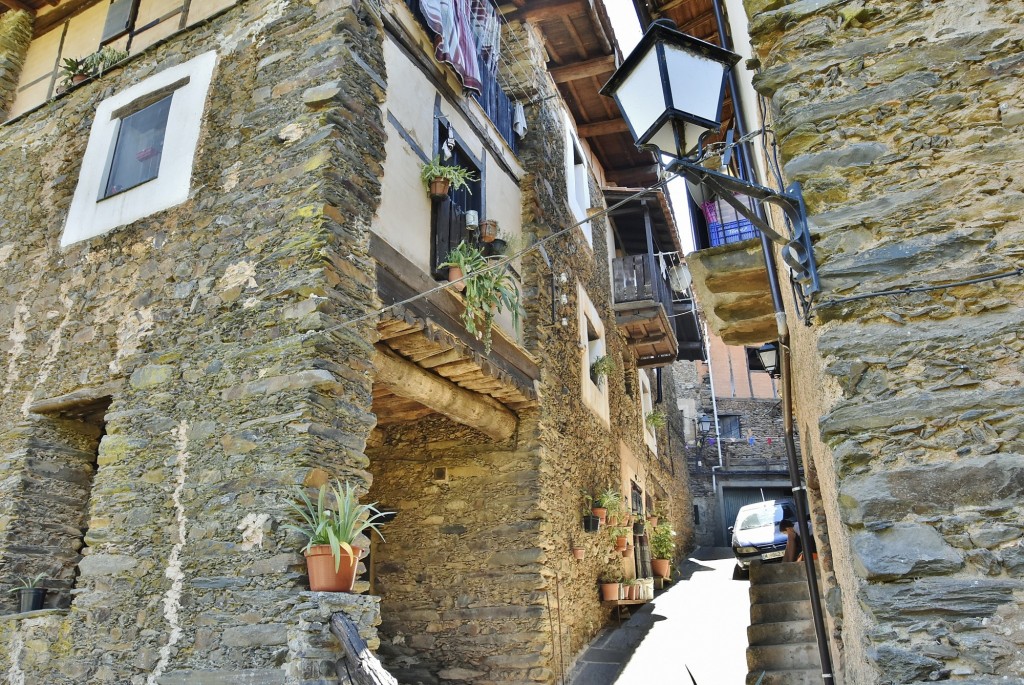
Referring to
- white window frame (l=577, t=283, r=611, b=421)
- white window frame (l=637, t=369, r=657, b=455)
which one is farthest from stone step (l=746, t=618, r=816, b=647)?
white window frame (l=637, t=369, r=657, b=455)

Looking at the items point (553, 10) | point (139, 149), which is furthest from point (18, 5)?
point (553, 10)

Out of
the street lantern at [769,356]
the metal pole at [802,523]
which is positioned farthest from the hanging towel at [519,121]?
the metal pole at [802,523]

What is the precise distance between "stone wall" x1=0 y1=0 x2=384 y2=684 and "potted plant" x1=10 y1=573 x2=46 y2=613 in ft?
0.31

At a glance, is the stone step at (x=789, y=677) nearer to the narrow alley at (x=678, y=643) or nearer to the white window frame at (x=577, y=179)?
the narrow alley at (x=678, y=643)

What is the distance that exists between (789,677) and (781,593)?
1.32 m

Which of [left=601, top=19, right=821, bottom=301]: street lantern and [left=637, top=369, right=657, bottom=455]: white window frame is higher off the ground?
[left=637, top=369, right=657, bottom=455]: white window frame

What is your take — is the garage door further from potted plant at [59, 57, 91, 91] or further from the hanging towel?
potted plant at [59, 57, 91, 91]

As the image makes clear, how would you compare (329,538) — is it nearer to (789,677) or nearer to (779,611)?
(789,677)

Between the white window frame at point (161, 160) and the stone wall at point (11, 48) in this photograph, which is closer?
the white window frame at point (161, 160)

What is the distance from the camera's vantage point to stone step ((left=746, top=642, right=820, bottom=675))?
586 cm

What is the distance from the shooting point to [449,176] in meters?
6.23

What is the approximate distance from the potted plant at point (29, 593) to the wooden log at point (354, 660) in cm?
303

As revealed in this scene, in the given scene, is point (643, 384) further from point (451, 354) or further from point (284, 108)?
point (284, 108)

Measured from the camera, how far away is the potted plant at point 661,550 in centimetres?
1273
